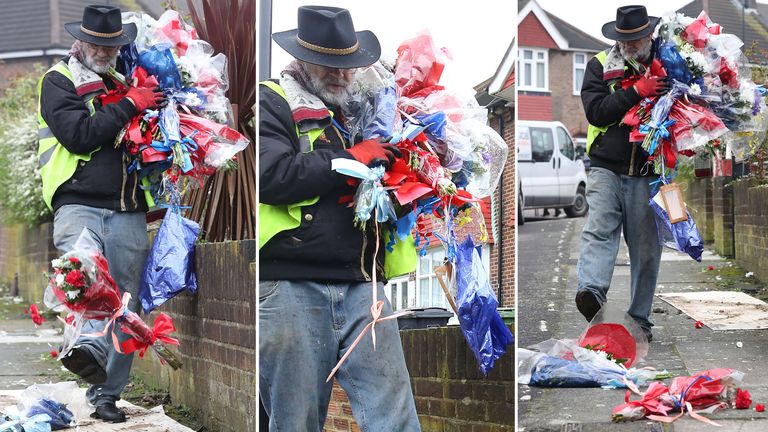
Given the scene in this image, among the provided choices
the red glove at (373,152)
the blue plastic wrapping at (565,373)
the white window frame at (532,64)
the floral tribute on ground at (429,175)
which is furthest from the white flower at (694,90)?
the red glove at (373,152)

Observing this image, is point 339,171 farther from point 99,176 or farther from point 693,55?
point 693,55

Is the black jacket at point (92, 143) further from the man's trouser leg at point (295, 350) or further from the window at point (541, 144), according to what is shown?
the window at point (541, 144)

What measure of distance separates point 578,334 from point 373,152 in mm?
2303

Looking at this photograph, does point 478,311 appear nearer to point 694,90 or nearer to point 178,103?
point 178,103

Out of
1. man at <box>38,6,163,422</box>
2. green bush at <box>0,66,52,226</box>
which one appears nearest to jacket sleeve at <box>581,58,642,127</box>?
man at <box>38,6,163,422</box>

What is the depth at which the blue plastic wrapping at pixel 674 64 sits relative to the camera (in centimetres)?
482

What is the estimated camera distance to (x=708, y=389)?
13.1 ft

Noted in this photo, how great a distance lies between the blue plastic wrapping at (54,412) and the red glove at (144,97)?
4.14 feet

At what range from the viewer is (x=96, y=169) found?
4.30 metres

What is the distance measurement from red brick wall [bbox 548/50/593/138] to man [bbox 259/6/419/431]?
76 centimetres

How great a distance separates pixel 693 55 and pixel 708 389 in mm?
1624

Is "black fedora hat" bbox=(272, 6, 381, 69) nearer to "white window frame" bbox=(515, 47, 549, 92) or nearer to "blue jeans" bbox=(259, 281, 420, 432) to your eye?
"white window frame" bbox=(515, 47, 549, 92)

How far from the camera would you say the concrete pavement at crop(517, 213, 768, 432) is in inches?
150

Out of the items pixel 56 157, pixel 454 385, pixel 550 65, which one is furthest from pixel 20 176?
pixel 454 385
